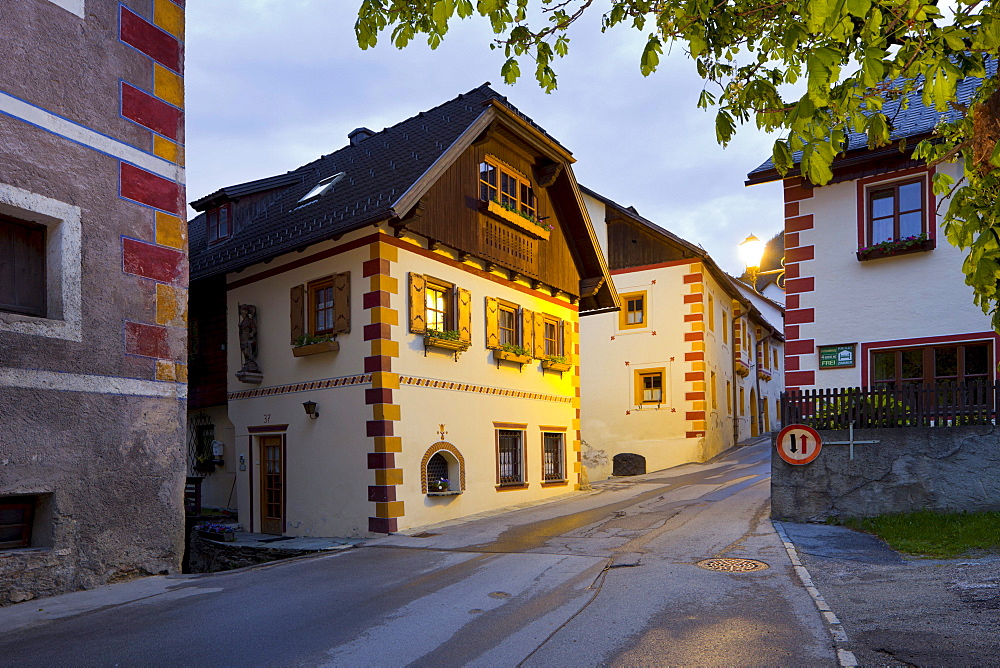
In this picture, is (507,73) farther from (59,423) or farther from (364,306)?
(364,306)

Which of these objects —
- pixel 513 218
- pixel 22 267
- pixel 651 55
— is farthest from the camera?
pixel 513 218

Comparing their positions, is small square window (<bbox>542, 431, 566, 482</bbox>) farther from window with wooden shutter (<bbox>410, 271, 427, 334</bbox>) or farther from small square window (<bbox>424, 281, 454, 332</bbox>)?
window with wooden shutter (<bbox>410, 271, 427, 334</bbox>)

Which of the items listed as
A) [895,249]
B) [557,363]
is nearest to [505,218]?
[557,363]

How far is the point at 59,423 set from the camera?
8164 millimetres

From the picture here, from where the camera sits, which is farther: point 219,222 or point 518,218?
point 219,222

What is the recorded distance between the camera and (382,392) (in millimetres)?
13961

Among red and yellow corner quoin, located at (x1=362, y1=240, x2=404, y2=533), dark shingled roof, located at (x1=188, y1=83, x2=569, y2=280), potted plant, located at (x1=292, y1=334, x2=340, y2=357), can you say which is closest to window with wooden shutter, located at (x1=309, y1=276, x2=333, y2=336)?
potted plant, located at (x1=292, y1=334, x2=340, y2=357)

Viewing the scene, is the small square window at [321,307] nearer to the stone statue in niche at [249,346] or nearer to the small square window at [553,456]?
the stone statue in niche at [249,346]

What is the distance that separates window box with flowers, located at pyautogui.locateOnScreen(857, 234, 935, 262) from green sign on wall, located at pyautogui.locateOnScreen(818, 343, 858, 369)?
1.64m

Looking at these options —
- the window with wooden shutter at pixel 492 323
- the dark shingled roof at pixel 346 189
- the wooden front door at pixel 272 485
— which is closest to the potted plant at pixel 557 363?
the window with wooden shutter at pixel 492 323

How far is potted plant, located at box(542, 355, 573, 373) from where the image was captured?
62.9 ft

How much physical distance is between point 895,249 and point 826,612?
9.61m

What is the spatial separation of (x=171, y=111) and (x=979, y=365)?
13.4 m

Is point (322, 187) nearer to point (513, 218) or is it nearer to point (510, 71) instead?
point (513, 218)
